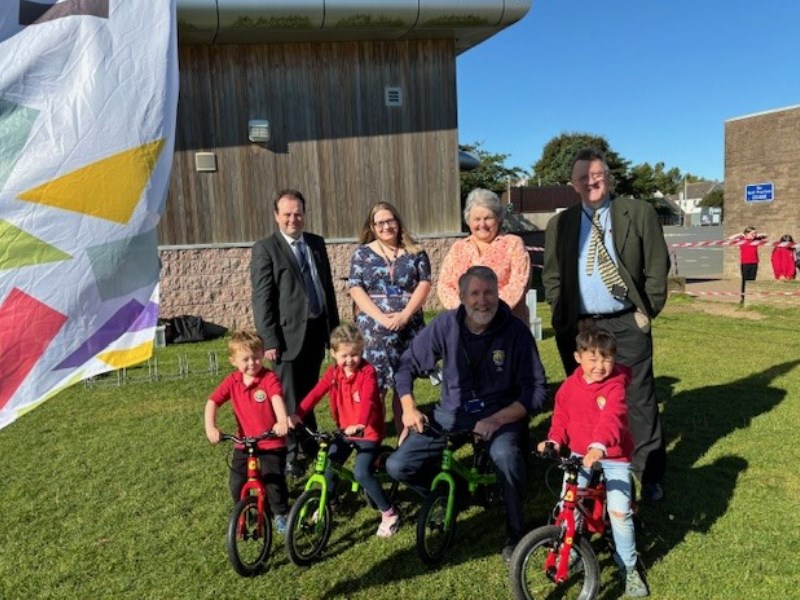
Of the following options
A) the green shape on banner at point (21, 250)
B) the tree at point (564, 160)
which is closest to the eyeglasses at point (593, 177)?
the green shape on banner at point (21, 250)

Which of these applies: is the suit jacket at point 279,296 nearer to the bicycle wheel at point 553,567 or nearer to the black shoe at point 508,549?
the black shoe at point 508,549

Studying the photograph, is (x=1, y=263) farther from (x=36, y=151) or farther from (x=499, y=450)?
(x=499, y=450)

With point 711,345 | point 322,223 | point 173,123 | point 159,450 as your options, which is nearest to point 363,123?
point 322,223

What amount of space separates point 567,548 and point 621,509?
34 centimetres

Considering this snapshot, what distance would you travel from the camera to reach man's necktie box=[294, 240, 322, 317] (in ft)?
14.7

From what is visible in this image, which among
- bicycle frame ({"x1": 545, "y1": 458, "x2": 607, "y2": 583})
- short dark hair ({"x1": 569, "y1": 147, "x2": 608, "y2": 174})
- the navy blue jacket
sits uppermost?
short dark hair ({"x1": 569, "y1": 147, "x2": 608, "y2": 174})

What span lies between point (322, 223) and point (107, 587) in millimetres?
8737

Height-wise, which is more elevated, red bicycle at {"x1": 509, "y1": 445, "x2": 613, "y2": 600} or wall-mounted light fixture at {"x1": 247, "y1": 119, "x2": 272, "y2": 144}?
wall-mounted light fixture at {"x1": 247, "y1": 119, "x2": 272, "y2": 144}

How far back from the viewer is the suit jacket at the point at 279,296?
4.39m

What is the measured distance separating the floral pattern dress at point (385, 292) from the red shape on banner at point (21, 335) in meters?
2.99

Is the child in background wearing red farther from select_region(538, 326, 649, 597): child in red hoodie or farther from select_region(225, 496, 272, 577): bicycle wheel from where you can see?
select_region(225, 496, 272, 577): bicycle wheel

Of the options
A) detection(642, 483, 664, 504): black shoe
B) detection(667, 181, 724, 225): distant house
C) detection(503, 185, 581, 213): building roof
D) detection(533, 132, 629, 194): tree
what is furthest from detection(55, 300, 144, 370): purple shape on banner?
detection(667, 181, 724, 225): distant house

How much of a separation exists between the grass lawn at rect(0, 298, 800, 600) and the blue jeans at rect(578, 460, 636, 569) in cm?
21

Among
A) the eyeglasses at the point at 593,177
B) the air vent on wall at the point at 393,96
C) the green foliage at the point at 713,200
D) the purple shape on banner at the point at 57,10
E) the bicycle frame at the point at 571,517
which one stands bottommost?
the bicycle frame at the point at 571,517
